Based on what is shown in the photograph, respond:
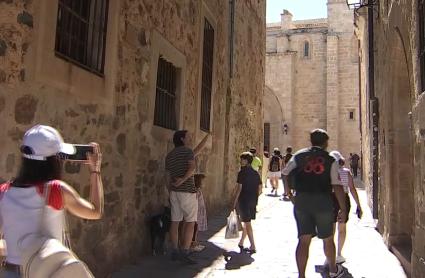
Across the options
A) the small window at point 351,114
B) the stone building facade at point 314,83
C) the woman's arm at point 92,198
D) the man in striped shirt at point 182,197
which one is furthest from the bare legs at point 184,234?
the small window at point 351,114

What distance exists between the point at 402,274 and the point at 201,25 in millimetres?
5287

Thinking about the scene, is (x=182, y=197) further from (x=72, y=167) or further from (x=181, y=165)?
(x=72, y=167)

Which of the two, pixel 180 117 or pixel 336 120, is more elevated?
pixel 336 120

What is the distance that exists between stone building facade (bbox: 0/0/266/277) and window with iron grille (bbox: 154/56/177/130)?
0.05 ft

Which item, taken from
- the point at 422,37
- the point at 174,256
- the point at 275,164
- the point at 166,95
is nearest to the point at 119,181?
the point at 174,256

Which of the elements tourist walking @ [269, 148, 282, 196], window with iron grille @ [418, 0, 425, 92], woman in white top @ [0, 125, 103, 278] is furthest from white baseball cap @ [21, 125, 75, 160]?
tourist walking @ [269, 148, 282, 196]

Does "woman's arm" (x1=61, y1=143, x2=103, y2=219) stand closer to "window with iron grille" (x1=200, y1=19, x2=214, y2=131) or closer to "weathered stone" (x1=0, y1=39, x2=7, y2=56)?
"weathered stone" (x1=0, y1=39, x2=7, y2=56)

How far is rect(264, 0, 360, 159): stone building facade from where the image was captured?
94.5ft

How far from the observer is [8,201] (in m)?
2.17

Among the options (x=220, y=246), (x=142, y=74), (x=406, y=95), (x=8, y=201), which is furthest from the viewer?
(x=220, y=246)

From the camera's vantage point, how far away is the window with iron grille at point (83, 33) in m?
4.37

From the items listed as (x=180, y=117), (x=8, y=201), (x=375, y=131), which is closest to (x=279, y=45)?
(x=375, y=131)

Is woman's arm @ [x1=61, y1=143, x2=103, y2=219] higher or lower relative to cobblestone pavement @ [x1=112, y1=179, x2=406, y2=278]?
higher

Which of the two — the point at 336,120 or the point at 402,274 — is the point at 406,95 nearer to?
the point at 402,274
